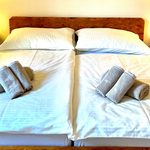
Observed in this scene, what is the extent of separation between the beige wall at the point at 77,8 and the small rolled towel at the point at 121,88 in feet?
5.54

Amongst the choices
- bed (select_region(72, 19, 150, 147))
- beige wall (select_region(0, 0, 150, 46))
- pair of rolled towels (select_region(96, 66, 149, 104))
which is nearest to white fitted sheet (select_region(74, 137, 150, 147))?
bed (select_region(72, 19, 150, 147))

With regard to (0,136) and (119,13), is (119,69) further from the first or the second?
(119,13)

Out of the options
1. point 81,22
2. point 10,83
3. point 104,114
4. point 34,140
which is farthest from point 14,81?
point 81,22

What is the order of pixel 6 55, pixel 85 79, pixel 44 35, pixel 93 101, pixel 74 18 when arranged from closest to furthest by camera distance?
pixel 93 101 < pixel 85 79 < pixel 6 55 < pixel 44 35 < pixel 74 18

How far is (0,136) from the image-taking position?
Result: 109 centimetres

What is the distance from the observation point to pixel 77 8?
8.86 ft

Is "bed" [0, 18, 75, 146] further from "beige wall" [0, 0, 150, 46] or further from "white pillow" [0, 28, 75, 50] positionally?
"beige wall" [0, 0, 150, 46]

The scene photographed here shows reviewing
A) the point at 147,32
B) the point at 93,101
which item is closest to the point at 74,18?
the point at 147,32

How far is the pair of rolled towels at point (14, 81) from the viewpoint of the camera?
4.23 ft

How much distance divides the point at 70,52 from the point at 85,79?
0.65 m

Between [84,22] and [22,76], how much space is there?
1.61 meters

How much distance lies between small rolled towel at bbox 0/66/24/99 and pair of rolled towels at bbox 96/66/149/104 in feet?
1.79

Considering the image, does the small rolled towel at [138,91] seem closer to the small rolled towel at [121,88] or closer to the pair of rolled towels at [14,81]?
the small rolled towel at [121,88]

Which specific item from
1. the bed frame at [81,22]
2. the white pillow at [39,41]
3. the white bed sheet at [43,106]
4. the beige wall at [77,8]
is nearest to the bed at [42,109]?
the white bed sheet at [43,106]
